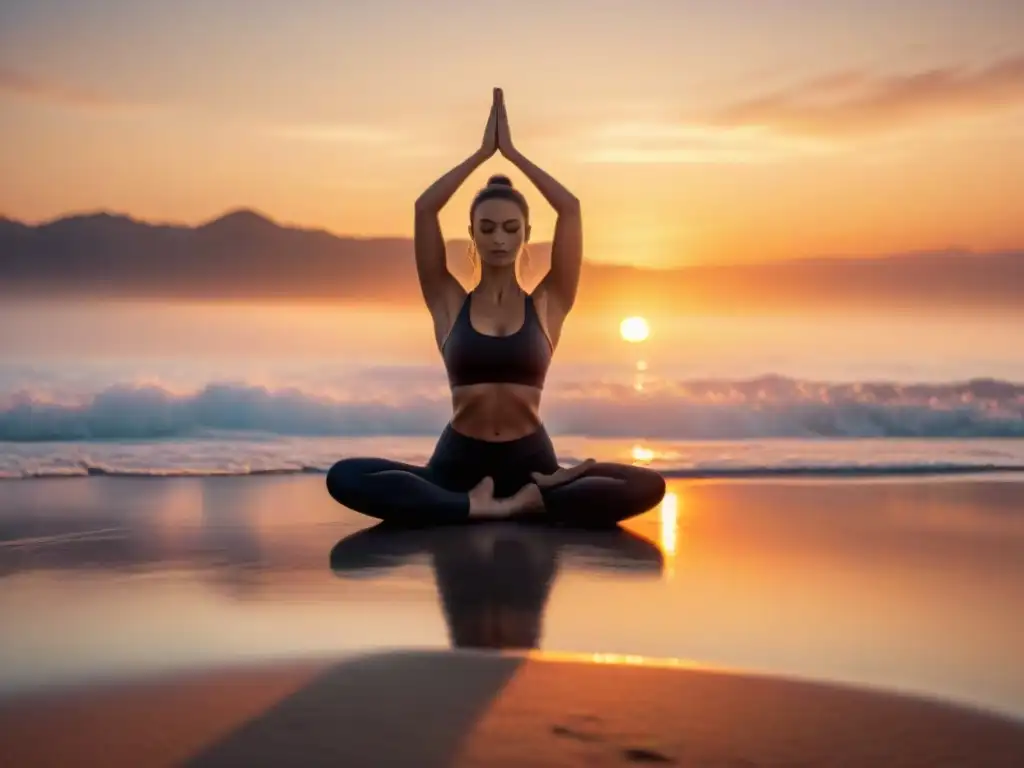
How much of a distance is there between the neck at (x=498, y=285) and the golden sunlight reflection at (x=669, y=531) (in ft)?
3.75

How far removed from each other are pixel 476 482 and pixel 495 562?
39.9 inches

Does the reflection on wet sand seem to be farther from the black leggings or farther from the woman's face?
the woman's face

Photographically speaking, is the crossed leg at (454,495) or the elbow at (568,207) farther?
the elbow at (568,207)

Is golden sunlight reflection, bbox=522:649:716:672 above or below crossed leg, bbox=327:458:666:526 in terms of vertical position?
below

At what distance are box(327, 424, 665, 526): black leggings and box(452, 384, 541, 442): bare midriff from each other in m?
0.04

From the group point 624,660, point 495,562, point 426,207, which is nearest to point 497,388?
point 426,207

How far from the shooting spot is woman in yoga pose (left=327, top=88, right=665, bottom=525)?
5047 mm

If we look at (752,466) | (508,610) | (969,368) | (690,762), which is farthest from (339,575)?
(969,368)

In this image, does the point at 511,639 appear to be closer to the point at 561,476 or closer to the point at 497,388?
the point at 561,476

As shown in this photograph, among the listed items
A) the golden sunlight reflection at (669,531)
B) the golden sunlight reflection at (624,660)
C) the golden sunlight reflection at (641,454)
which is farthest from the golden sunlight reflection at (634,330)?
the golden sunlight reflection at (624,660)

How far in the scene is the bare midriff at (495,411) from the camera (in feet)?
17.0

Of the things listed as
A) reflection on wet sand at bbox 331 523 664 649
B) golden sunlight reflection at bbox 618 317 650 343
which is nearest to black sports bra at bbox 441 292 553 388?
reflection on wet sand at bbox 331 523 664 649

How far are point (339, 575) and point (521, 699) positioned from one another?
1.54 m

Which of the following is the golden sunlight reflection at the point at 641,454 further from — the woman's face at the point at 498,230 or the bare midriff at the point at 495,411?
the woman's face at the point at 498,230
